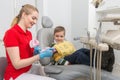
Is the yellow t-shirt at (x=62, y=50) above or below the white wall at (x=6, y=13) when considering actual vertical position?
below

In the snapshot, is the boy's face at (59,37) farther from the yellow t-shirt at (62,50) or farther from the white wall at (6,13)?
the white wall at (6,13)

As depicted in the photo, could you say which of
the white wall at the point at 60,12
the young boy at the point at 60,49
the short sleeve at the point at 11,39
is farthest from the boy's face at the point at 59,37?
the white wall at the point at 60,12

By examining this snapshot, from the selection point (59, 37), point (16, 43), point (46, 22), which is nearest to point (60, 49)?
point (59, 37)

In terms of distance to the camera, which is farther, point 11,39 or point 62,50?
point 62,50

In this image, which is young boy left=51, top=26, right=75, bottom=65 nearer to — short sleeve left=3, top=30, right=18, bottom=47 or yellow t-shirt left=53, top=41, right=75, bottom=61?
yellow t-shirt left=53, top=41, right=75, bottom=61

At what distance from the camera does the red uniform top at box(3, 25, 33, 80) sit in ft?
5.65

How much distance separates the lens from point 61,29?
2697 millimetres

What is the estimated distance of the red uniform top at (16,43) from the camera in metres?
1.72

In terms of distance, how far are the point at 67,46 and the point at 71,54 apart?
12cm

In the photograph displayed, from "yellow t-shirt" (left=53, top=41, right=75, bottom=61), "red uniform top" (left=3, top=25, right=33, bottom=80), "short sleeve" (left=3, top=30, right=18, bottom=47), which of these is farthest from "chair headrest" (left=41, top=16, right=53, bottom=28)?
"short sleeve" (left=3, top=30, right=18, bottom=47)

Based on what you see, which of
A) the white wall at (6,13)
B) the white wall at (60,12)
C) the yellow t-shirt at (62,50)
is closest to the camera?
the yellow t-shirt at (62,50)

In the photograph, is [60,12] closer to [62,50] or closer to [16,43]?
[62,50]

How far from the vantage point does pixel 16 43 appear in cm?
172

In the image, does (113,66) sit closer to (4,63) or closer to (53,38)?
(53,38)
